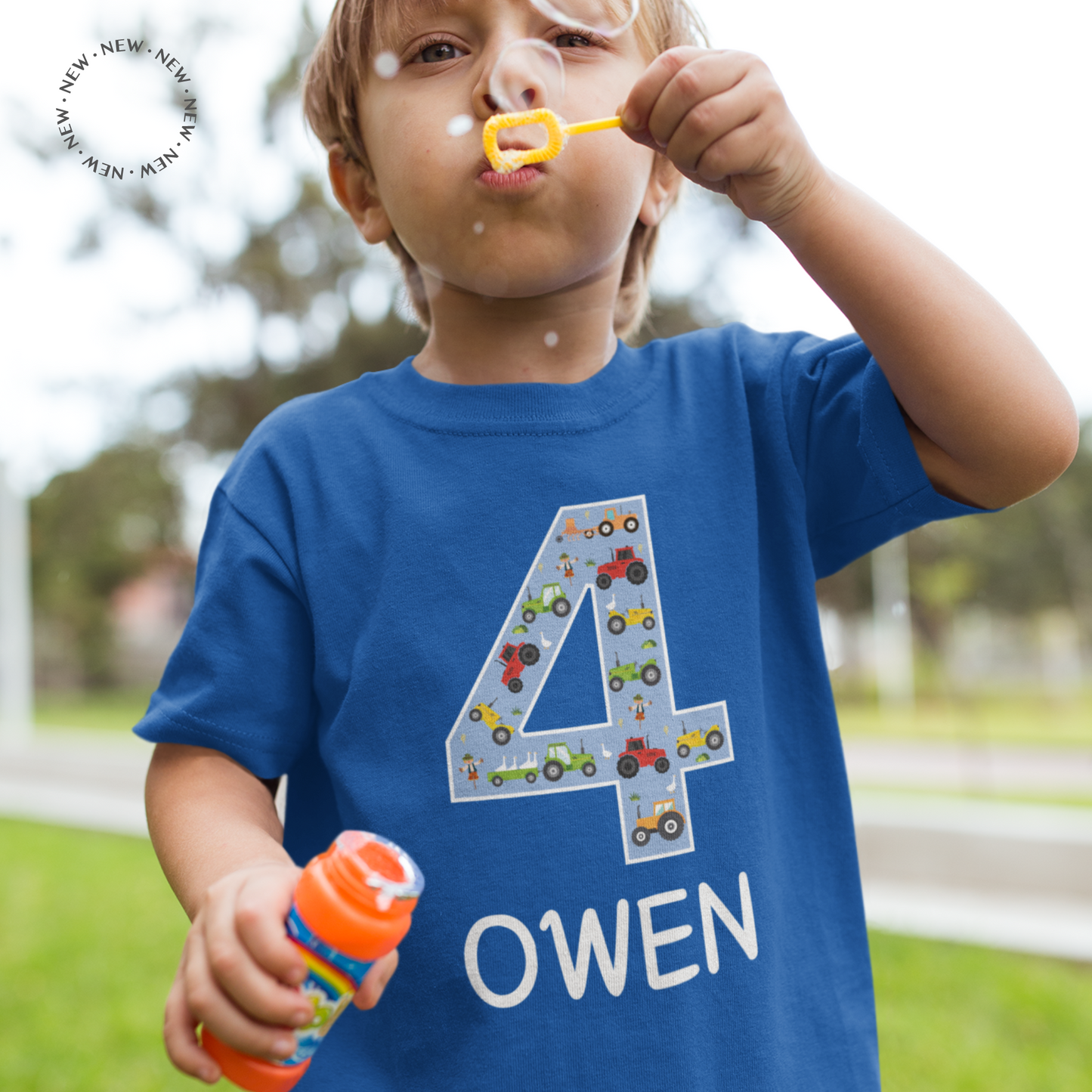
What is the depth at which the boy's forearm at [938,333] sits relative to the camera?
634mm

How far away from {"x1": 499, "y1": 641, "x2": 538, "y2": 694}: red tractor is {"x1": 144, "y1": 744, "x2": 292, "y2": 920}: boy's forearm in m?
0.18

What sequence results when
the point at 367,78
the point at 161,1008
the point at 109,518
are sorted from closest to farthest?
the point at 367,78, the point at 161,1008, the point at 109,518

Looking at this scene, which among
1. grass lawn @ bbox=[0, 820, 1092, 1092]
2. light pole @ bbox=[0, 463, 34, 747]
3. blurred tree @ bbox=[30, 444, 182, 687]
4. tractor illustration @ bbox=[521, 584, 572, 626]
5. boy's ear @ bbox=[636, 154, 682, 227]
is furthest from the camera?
light pole @ bbox=[0, 463, 34, 747]

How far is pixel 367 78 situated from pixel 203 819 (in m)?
0.56

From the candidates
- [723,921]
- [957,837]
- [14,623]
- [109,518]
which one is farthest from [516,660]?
[14,623]

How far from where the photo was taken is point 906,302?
63 cm

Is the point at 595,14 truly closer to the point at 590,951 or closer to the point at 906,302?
the point at 906,302

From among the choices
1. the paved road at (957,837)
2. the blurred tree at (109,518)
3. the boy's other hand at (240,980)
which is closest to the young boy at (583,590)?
the boy's other hand at (240,980)

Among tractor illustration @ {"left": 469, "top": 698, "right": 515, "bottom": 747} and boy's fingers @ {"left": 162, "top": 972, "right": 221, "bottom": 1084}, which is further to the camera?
tractor illustration @ {"left": 469, "top": 698, "right": 515, "bottom": 747}

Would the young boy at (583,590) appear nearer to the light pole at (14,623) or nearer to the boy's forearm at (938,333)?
the boy's forearm at (938,333)

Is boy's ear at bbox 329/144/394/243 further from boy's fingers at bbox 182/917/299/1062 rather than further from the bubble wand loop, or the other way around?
boy's fingers at bbox 182/917/299/1062

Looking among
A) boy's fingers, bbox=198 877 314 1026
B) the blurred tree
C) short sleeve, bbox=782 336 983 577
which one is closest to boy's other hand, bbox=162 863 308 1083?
boy's fingers, bbox=198 877 314 1026

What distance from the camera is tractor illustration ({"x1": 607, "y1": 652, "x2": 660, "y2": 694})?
69 centimetres

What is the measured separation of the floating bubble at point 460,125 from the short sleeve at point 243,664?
11.9 inches
